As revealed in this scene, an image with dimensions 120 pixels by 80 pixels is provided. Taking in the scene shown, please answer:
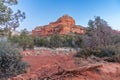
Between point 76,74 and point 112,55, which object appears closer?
point 76,74

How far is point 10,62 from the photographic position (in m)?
10.4

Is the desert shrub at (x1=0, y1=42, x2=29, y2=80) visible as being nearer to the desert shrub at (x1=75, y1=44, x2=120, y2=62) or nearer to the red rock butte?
the desert shrub at (x1=75, y1=44, x2=120, y2=62)

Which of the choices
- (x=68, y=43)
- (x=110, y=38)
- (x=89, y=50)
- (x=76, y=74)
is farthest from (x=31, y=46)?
(x=76, y=74)

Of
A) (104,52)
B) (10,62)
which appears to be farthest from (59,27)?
(10,62)

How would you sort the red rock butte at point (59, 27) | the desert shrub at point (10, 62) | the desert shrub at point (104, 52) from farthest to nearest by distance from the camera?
1. the red rock butte at point (59, 27)
2. the desert shrub at point (104, 52)
3. the desert shrub at point (10, 62)

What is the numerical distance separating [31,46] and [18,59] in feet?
92.4

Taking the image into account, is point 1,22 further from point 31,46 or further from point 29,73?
point 31,46

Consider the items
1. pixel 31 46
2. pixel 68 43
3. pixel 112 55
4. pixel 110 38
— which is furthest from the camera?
pixel 68 43

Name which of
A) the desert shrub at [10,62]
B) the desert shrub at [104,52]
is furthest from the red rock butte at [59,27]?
the desert shrub at [10,62]

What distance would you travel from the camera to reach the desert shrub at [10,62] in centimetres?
1007

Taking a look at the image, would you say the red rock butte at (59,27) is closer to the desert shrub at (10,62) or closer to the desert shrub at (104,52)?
the desert shrub at (104,52)

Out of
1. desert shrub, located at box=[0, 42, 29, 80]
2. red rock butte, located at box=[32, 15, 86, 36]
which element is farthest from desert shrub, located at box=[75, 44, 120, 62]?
red rock butte, located at box=[32, 15, 86, 36]

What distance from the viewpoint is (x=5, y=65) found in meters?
10.2

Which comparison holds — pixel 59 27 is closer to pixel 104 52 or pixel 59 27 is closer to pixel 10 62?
pixel 104 52
